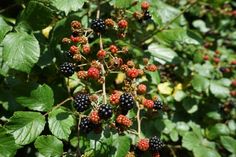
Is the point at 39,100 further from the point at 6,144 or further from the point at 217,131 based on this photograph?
the point at 217,131

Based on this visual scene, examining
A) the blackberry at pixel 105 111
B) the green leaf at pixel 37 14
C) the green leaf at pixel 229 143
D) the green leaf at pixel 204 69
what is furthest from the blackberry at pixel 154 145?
the green leaf at pixel 204 69

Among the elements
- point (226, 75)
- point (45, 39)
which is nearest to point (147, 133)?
point (45, 39)

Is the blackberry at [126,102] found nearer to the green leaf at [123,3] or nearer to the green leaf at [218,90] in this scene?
the green leaf at [123,3]

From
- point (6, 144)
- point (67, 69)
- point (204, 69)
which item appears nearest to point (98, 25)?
point (67, 69)

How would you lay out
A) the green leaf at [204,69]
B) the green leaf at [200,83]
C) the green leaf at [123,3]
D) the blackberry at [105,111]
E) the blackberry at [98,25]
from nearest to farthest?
the blackberry at [105,111] → the blackberry at [98,25] → the green leaf at [123,3] → the green leaf at [200,83] → the green leaf at [204,69]

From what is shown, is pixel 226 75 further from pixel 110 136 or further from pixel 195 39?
pixel 110 136

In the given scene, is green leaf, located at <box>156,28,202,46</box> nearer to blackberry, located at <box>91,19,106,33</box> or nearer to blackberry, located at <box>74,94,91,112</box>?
blackberry, located at <box>91,19,106,33</box>
